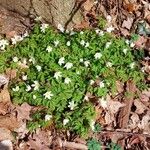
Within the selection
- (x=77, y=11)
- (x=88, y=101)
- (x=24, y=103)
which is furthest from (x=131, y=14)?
(x=24, y=103)

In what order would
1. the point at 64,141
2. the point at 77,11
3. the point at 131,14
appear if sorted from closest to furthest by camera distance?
1. the point at 64,141
2. the point at 77,11
3. the point at 131,14

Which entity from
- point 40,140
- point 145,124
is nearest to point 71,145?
point 40,140

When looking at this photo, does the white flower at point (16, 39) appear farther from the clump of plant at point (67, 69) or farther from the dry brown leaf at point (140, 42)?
the dry brown leaf at point (140, 42)

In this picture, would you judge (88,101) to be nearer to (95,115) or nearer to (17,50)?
(95,115)

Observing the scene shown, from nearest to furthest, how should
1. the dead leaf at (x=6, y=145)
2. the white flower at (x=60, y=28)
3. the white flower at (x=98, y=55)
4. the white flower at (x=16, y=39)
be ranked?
the dead leaf at (x=6, y=145) → the white flower at (x=98, y=55) → the white flower at (x=16, y=39) → the white flower at (x=60, y=28)

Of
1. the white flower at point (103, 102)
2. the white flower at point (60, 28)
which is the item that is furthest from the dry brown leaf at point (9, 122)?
the white flower at point (60, 28)

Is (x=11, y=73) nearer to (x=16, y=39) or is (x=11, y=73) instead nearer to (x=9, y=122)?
(x=16, y=39)
